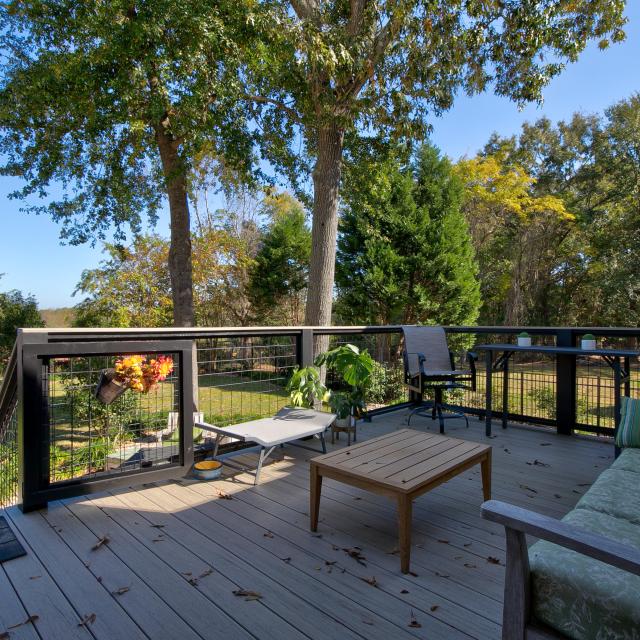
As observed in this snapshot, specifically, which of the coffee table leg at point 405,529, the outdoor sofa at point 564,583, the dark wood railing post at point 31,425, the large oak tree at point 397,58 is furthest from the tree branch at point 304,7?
the outdoor sofa at point 564,583

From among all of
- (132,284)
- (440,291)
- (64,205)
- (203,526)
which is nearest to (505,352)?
(203,526)

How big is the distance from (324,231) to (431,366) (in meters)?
2.56

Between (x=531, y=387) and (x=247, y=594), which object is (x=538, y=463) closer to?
(x=531, y=387)

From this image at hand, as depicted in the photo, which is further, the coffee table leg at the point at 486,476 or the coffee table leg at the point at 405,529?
the coffee table leg at the point at 486,476

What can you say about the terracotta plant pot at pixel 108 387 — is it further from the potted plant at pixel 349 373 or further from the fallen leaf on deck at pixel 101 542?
the potted plant at pixel 349 373

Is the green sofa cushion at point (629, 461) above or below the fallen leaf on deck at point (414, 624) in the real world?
above

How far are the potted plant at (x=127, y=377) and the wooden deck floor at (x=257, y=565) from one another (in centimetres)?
68

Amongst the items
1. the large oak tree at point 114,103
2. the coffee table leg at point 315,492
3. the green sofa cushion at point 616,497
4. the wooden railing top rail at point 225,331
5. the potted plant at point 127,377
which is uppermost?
the large oak tree at point 114,103

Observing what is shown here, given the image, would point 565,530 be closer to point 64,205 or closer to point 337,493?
point 337,493

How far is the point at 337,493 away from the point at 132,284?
A: 9.34 metres

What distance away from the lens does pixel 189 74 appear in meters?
5.59

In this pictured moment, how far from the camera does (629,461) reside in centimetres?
224

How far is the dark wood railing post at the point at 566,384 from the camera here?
423cm

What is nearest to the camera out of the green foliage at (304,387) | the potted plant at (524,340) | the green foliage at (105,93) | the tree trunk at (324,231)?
the green foliage at (304,387)
